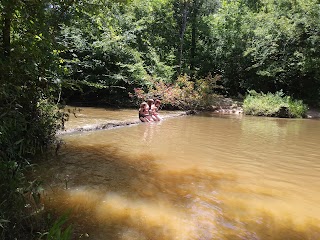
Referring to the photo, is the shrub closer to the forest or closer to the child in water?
the forest

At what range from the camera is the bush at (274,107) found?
1889cm

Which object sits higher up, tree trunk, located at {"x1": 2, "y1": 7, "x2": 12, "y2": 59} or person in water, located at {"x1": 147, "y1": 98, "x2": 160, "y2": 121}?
tree trunk, located at {"x1": 2, "y1": 7, "x2": 12, "y2": 59}

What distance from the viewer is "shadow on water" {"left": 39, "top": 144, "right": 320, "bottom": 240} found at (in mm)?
3672

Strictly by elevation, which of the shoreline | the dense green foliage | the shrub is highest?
the dense green foliage

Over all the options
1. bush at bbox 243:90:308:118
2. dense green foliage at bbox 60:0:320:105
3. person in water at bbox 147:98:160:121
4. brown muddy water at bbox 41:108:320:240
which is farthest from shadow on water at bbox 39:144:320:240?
bush at bbox 243:90:308:118

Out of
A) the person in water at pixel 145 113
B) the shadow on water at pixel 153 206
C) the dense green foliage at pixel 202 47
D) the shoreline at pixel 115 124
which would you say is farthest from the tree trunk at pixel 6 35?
the dense green foliage at pixel 202 47

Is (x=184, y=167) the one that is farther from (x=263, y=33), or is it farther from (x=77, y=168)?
(x=263, y=33)

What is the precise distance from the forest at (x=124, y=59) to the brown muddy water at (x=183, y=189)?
713mm

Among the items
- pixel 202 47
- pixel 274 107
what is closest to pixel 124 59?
pixel 274 107

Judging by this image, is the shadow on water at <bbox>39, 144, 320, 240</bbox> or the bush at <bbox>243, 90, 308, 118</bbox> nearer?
the shadow on water at <bbox>39, 144, 320, 240</bbox>

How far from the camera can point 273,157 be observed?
7.79 m

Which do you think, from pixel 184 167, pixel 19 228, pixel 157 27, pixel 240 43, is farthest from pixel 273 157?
pixel 157 27

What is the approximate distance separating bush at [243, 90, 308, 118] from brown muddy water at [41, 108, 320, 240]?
33.5ft

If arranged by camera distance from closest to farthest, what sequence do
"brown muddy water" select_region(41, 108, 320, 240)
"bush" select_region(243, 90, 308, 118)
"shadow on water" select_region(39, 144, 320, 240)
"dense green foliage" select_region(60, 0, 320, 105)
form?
1. "shadow on water" select_region(39, 144, 320, 240)
2. "brown muddy water" select_region(41, 108, 320, 240)
3. "dense green foliage" select_region(60, 0, 320, 105)
4. "bush" select_region(243, 90, 308, 118)
